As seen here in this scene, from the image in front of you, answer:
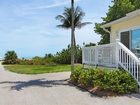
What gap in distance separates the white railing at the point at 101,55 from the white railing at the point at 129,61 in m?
0.67

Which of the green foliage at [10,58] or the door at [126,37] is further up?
the door at [126,37]

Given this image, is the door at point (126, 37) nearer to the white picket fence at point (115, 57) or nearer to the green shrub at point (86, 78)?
the white picket fence at point (115, 57)

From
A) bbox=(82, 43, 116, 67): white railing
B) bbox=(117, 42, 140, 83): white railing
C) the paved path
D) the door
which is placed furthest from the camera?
the door

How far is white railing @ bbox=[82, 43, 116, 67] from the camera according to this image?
16.0 meters

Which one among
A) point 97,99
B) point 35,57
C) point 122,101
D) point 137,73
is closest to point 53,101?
point 97,99

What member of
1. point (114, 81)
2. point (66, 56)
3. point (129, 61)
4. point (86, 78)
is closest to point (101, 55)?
point (86, 78)

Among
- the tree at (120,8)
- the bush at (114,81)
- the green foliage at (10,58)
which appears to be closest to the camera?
the bush at (114,81)

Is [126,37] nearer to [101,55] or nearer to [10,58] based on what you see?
[101,55]

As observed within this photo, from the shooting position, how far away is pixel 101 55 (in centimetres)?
1744

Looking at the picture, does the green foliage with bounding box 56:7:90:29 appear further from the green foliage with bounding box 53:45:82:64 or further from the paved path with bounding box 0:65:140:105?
the paved path with bounding box 0:65:140:105

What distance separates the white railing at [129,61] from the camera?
1394 centimetres

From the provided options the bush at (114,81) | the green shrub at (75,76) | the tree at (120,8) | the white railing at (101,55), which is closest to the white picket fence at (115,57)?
the white railing at (101,55)

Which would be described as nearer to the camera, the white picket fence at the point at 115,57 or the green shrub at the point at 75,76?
the white picket fence at the point at 115,57

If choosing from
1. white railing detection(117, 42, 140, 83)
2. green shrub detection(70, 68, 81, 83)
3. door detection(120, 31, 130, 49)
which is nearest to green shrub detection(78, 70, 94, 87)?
green shrub detection(70, 68, 81, 83)
